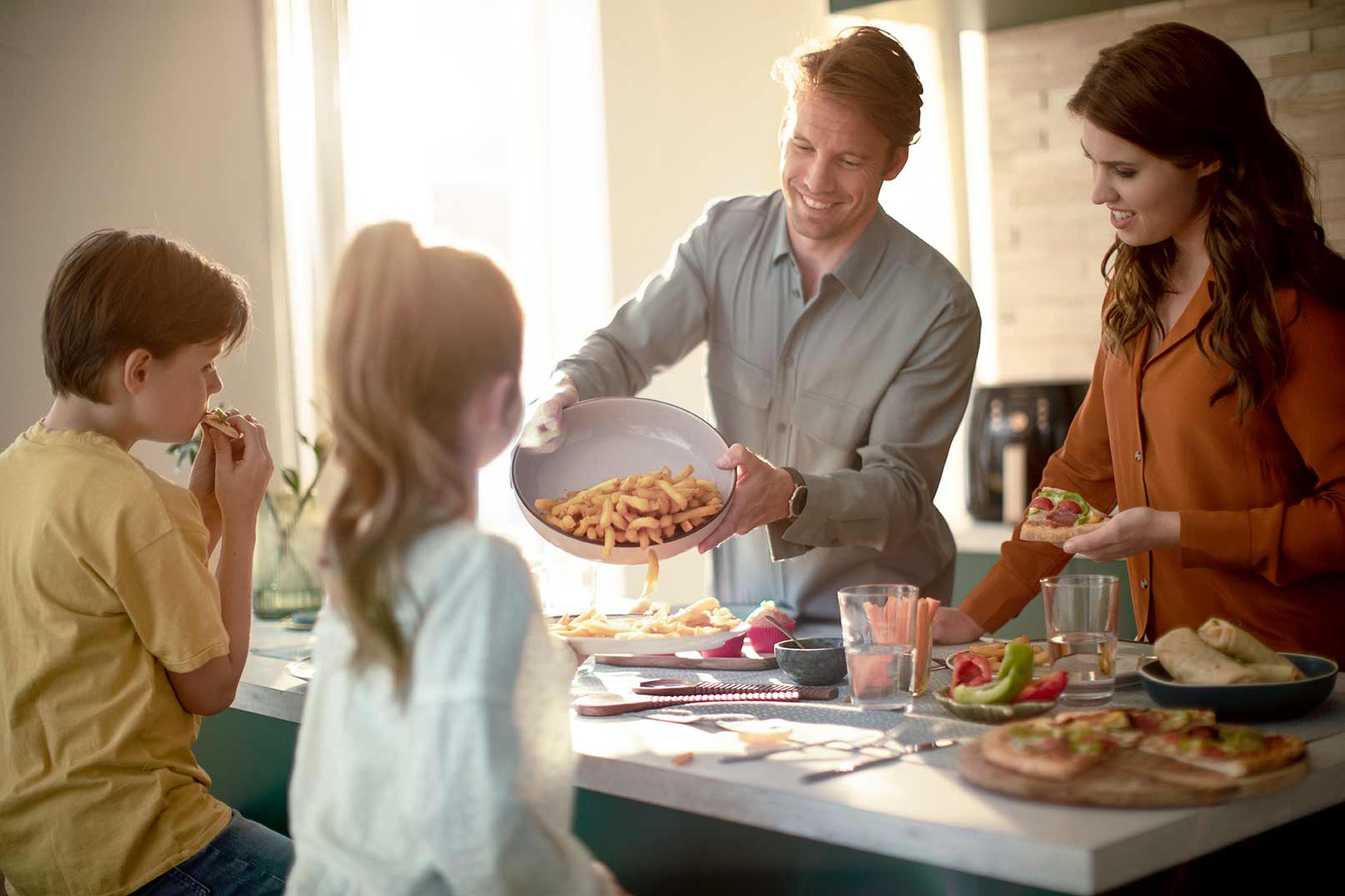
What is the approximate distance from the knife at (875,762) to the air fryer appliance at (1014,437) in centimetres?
293

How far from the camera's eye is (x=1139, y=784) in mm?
1339

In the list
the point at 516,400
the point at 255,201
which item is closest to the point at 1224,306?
the point at 516,400

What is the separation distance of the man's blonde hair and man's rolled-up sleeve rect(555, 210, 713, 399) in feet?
1.54

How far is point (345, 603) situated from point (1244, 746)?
3.14ft

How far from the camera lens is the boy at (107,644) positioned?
5.77ft

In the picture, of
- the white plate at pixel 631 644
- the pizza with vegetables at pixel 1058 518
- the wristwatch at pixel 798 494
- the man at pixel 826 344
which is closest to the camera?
the white plate at pixel 631 644

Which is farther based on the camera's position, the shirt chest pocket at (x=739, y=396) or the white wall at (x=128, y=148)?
the white wall at (x=128, y=148)

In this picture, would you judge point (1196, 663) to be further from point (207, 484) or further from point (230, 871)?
point (207, 484)

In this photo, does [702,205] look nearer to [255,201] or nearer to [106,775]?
[255,201]

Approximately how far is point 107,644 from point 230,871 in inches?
13.8

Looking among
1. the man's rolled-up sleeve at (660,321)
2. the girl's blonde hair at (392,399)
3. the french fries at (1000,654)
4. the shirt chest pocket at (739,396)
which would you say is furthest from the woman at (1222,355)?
the girl's blonde hair at (392,399)

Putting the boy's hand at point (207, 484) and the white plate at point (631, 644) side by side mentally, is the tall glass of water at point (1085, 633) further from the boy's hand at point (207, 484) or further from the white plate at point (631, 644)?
the boy's hand at point (207, 484)

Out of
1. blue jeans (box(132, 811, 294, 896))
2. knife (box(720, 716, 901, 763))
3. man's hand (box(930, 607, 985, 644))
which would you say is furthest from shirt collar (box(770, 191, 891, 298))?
blue jeans (box(132, 811, 294, 896))

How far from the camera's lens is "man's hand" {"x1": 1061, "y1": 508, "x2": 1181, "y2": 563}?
6.72 ft
